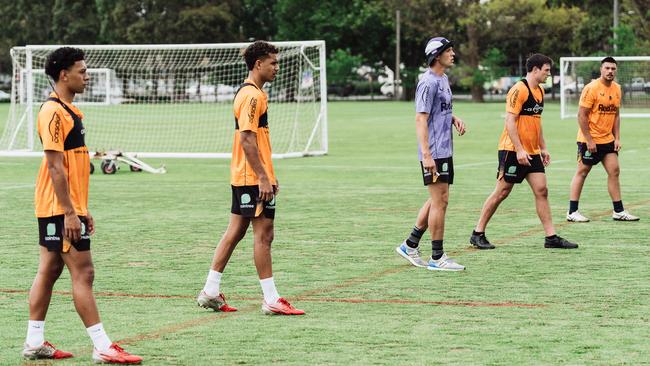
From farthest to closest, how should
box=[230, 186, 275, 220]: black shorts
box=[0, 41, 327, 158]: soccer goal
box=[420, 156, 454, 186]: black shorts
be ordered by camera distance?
box=[0, 41, 327, 158]: soccer goal, box=[420, 156, 454, 186]: black shorts, box=[230, 186, 275, 220]: black shorts

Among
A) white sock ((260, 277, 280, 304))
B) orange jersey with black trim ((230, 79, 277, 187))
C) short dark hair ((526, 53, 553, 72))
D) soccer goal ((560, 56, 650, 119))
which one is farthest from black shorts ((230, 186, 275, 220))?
soccer goal ((560, 56, 650, 119))

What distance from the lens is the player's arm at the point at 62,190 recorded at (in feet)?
23.7

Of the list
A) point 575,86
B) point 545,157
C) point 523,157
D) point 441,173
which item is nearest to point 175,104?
point 575,86

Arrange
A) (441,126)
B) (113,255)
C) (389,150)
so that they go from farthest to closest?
1. (389,150)
2. (113,255)
3. (441,126)

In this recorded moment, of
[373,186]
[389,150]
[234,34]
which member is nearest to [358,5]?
[234,34]

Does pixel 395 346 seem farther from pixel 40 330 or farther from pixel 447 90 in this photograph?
pixel 447 90

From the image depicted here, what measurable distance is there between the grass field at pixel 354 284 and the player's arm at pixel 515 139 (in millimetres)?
912

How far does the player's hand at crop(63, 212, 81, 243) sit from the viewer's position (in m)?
7.23

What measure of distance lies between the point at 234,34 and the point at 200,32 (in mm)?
5077

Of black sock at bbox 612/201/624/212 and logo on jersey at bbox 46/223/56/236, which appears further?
black sock at bbox 612/201/624/212

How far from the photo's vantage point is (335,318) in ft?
29.4

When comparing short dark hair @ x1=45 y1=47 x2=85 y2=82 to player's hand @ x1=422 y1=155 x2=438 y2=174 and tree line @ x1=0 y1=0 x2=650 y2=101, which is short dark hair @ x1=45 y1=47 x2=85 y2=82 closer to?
player's hand @ x1=422 y1=155 x2=438 y2=174

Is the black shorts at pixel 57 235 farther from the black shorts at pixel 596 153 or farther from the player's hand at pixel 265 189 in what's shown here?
the black shorts at pixel 596 153

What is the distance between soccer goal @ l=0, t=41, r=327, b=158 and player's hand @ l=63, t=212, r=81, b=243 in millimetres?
20308
